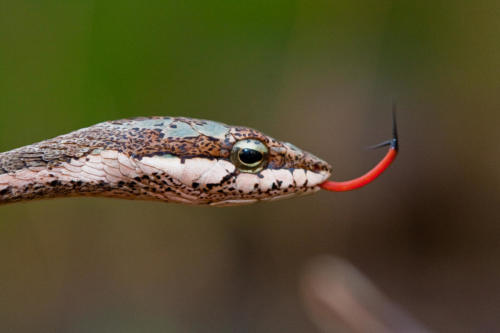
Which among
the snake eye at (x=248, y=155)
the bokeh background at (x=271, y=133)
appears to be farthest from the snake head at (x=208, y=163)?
the bokeh background at (x=271, y=133)

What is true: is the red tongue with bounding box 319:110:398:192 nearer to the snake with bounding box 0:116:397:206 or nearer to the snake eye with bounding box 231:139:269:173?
the snake with bounding box 0:116:397:206

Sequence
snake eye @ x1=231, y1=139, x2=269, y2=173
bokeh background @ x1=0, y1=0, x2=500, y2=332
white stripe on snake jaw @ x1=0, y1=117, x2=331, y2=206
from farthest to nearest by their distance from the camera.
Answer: bokeh background @ x1=0, y1=0, x2=500, y2=332 < snake eye @ x1=231, y1=139, x2=269, y2=173 < white stripe on snake jaw @ x1=0, y1=117, x2=331, y2=206

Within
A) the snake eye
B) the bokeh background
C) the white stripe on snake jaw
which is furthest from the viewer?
the bokeh background

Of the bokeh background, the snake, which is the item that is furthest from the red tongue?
the bokeh background

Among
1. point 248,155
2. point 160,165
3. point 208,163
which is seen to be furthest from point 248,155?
point 160,165

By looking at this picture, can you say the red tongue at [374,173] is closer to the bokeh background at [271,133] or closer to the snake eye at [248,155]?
the snake eye at [248,155]

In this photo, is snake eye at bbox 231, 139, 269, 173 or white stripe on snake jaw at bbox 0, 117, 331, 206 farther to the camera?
snake eye at bbox 231, 139, 269, 173

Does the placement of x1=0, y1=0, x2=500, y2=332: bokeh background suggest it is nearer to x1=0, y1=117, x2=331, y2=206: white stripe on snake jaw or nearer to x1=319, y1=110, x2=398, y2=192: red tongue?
x1=0, y1=117, x2=331, y2=206: white stripe on snake jaw
